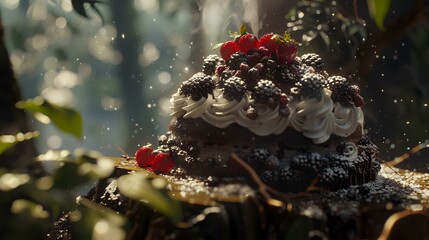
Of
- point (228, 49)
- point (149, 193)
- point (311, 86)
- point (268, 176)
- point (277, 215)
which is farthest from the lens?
point (228, 49)

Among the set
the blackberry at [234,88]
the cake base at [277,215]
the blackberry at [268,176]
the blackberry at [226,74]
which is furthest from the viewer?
the blackberry at [226,74]

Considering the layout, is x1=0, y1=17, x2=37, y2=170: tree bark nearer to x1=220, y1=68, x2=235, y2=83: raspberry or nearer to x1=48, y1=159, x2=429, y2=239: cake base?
x1=48, y1=159, x2=429, y2=239: cake base

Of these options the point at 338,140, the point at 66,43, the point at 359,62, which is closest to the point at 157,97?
the point at 66,43

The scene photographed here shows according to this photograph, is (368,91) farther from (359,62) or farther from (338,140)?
(338,140)

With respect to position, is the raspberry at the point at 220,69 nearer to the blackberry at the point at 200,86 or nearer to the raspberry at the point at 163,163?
the blackberry at the point at 200,86

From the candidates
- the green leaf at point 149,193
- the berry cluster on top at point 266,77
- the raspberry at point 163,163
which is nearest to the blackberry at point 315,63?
the berry cluster on top at point 266,77

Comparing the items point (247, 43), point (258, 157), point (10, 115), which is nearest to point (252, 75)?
point (247, 43)

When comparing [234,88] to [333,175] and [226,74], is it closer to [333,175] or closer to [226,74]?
[226,74]

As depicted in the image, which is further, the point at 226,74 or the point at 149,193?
the point at 226,74
